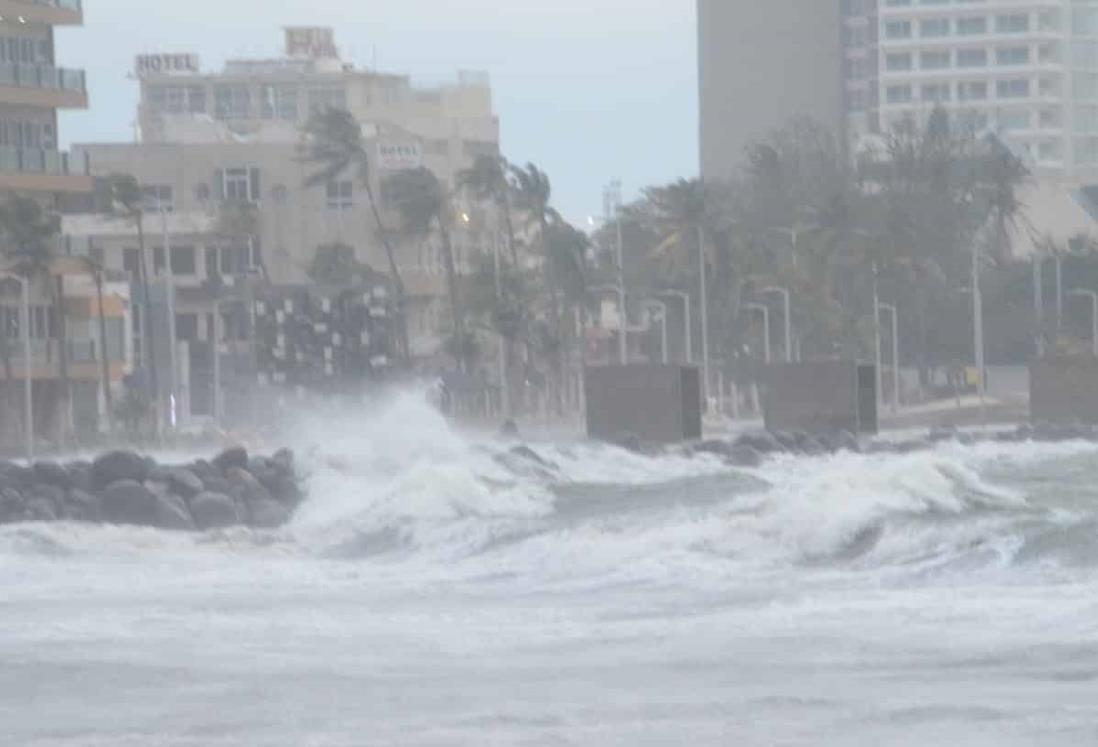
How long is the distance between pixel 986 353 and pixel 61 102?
141ft

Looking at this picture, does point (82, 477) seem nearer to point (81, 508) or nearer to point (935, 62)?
point (81, 508)

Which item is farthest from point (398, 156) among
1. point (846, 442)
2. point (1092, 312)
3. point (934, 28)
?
point (934, 28)

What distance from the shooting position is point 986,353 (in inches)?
3748

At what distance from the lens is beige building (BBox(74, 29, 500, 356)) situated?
301 feet

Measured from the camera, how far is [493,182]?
3492 inches

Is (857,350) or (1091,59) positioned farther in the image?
(1091,59)

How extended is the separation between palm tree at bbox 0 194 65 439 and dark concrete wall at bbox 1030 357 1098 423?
79.7ft

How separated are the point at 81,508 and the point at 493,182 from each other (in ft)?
185

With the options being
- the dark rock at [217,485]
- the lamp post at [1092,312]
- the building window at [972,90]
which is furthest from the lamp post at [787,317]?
the building window at [972,90]

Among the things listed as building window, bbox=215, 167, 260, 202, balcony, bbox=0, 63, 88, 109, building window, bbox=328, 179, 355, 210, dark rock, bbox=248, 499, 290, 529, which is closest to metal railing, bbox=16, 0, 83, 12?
balcony, bbox=0, 63, 88, 109

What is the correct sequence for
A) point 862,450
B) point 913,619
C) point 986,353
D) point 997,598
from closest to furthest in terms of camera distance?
point 913,619 < point 997,598 < point 862,450 < point 986,353

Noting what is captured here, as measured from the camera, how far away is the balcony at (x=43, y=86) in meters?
61.5

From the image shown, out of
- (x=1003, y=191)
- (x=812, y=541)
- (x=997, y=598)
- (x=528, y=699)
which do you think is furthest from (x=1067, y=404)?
(x=528, y=699)

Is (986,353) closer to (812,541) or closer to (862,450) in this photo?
(862,450)
